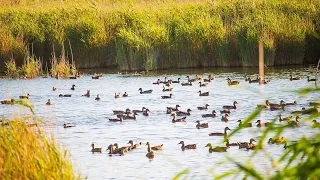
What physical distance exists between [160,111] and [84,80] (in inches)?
329

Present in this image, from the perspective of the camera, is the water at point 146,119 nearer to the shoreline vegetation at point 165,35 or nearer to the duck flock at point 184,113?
the duck flock at point 184,113

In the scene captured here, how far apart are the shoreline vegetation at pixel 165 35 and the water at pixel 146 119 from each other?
3.98 ft

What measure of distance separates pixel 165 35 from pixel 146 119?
→ 40.7ft

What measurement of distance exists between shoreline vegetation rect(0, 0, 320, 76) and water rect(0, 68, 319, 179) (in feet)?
3.98

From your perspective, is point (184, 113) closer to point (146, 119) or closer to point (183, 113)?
point (183, 113)

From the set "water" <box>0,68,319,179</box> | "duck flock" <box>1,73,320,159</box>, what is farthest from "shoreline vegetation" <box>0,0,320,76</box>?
"duck flock" <box>1,73,320,159</box>

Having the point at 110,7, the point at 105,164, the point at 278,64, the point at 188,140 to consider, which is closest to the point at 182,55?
the point at 278,64

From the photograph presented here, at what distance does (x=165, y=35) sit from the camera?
1241 inches

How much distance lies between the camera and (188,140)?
16.3 metres

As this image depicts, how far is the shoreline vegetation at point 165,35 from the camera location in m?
30.4

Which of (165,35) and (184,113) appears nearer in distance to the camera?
(184,113)

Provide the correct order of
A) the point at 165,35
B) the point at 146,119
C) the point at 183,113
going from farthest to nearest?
1. the point at 165,35
2. the point at 183,113
3. the point at 146,119

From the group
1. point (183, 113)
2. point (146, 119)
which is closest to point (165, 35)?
point (183, 113)

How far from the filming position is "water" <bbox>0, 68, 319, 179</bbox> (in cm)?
1335
